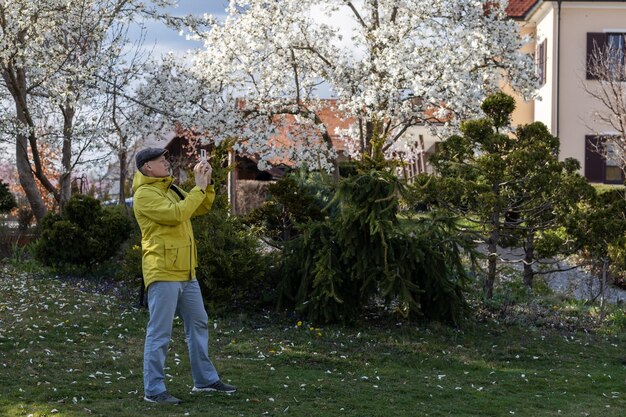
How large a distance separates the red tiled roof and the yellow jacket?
65.8ft

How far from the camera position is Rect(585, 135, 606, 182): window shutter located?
73.8 feet

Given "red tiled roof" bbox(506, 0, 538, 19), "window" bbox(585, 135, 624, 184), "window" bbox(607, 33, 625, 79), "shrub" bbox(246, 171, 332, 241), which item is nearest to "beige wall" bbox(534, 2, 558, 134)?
"red tiled roof" bbox(506, 0, 538, 19)

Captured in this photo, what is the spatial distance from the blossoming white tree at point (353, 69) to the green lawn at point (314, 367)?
16.3ft

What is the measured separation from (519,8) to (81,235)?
663 inches

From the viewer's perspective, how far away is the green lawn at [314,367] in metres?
6.03

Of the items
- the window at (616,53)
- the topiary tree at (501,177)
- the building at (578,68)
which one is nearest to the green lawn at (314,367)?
the topiary tree at (501,177)

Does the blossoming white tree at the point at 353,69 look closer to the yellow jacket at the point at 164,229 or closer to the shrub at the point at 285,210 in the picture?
the shrub at the point at 285,210

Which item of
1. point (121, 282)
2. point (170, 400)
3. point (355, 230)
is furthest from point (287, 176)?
point (170, 400)

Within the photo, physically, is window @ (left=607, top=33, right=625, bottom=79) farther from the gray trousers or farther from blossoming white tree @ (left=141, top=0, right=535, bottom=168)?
the gray trousers

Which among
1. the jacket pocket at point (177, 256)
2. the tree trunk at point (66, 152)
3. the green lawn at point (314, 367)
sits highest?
the tree trunk at point (66, 152)

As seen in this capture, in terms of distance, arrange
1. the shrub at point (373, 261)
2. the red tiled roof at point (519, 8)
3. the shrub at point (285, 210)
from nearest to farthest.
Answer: the shrub at point (373, 261) < the shrub at point (285, 210) < the red tiled roof at point (519, 8)

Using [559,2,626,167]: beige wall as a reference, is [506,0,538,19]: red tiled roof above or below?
above

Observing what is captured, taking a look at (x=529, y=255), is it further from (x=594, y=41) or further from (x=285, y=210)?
(x=594, y=41)

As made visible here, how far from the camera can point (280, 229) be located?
35.7 ft
